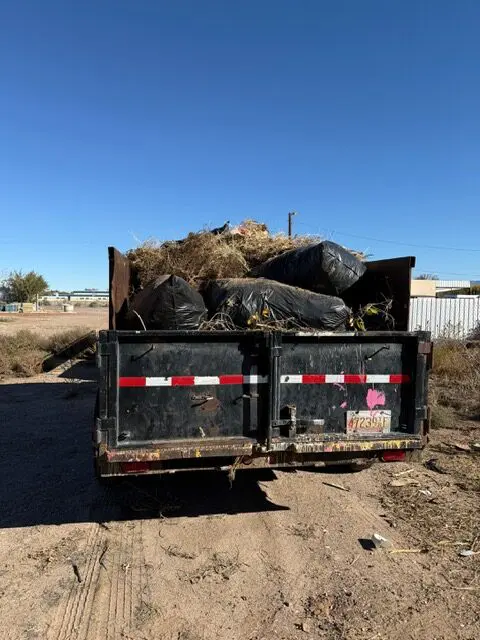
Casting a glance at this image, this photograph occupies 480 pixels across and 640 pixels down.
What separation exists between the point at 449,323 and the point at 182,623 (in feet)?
53.0

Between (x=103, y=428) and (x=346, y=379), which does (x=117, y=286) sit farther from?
(x=346, y=379)

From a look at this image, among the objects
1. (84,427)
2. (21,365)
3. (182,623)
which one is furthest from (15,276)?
(182,623)

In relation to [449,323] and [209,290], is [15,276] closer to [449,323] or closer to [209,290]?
[449,323]

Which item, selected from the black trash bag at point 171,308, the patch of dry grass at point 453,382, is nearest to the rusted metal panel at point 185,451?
the black trash bag at point 171,308

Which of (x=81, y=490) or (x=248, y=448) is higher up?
(x=248, y=448)

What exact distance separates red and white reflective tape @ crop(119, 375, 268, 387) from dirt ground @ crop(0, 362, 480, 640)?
1.24 m

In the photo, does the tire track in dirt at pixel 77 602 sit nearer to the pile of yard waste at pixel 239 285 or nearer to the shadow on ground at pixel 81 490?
the shadow on ground at pixel 81 490

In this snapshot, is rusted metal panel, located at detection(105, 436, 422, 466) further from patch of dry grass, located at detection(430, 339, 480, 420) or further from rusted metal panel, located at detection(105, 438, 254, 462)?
patch of dry grass, located at detection(430, 339, 480, 420)

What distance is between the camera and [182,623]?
2.96 m

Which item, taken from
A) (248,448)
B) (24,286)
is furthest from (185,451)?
(24,286)

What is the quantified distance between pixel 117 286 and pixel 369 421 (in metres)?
2.44

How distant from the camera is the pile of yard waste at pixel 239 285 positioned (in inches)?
164

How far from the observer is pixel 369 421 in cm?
411

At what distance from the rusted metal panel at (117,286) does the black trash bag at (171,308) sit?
1.16ft
